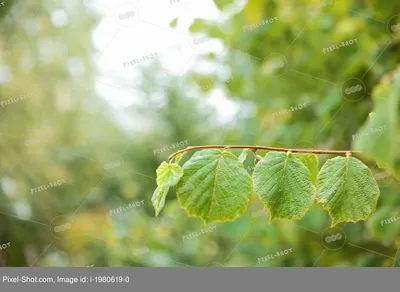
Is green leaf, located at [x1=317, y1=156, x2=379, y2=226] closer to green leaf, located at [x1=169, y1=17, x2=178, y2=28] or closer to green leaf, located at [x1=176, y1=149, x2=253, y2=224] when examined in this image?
green leaf, located at [x1=176, y1=149, x2=253, y2=224]

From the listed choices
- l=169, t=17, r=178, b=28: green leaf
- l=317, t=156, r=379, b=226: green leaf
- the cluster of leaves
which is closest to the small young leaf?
the cluster of leaves

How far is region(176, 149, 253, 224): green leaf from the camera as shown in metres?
0.34

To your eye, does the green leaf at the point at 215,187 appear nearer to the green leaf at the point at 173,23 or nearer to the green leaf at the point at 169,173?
the green leaf at the point at 169,173

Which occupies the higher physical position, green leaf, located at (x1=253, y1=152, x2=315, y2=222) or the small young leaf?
the small young leaf

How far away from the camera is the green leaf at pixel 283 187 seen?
13.4 inches

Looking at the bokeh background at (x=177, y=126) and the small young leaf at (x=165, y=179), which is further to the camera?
the bokeh background at (x=177, y=126)

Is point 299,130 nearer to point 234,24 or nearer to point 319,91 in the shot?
point 319,91

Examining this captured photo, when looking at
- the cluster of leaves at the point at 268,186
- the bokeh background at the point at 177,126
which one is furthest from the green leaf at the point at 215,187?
the bokeh background at the point at 177,126

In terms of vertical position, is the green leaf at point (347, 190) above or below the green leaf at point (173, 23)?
above

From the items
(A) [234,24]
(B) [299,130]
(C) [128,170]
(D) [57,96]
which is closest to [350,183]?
(B) [299,130]

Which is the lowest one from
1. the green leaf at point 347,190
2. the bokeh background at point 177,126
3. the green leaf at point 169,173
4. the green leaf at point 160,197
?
the bokeh background at point 177,126

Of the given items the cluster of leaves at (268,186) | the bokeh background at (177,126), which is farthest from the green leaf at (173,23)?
the cluster of leaves at (268,186)

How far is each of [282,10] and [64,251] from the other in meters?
1.10

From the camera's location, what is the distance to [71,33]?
65.0 inches
